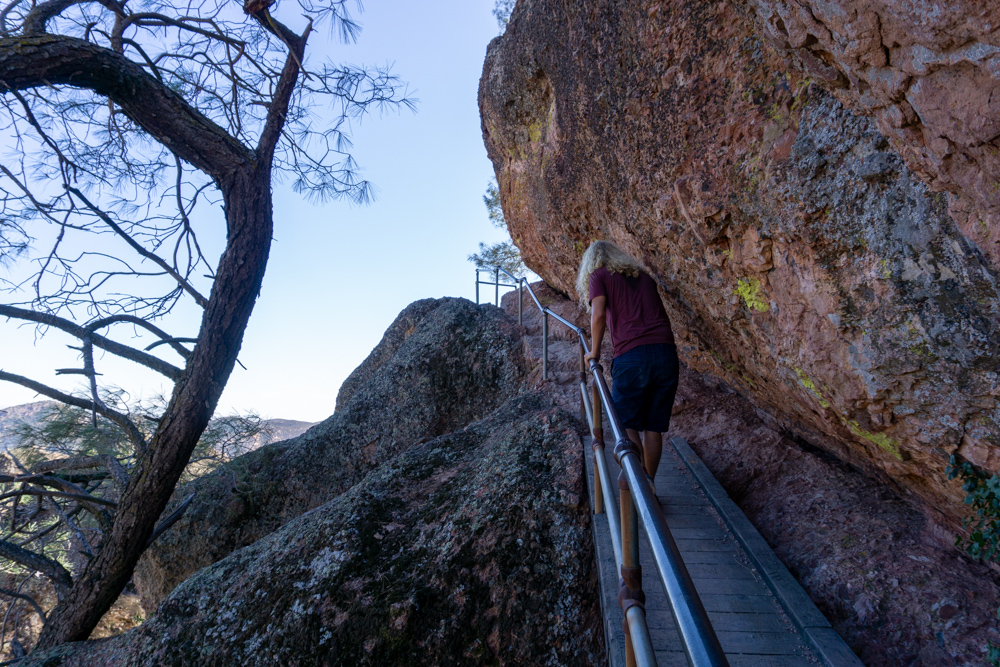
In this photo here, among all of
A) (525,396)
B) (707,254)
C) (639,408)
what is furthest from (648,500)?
(525,396)

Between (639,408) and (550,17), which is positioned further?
(550,17)

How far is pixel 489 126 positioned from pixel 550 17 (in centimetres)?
277

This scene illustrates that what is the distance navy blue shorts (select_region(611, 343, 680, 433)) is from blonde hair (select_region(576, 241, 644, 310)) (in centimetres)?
51

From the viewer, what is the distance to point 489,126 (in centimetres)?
746

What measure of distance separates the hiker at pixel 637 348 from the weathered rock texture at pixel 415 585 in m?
0.56

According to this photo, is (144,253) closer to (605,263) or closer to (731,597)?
(605,263)

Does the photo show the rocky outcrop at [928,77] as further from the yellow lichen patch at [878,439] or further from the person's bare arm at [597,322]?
the person's bare arm at [597,322]

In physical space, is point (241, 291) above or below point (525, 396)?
above

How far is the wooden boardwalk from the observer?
1.91 metres

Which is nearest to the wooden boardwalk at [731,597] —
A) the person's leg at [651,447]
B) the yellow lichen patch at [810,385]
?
the person's leg at [651,447]

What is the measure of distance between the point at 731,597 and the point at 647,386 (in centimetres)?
110

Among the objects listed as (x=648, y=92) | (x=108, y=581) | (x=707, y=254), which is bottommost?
(x=108, y=581)

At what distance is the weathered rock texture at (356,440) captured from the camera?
5621mm

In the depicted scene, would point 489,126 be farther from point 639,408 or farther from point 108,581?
point 108,581
